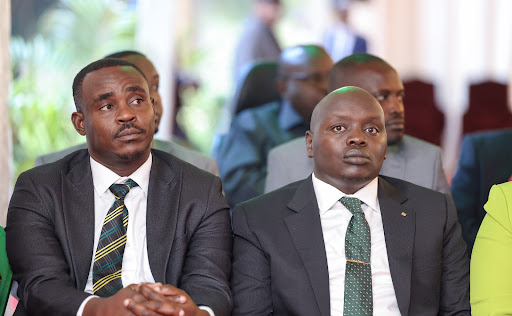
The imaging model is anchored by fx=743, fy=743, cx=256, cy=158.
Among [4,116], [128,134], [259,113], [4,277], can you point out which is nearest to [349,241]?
[128,134]

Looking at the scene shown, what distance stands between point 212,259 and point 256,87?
251 cm

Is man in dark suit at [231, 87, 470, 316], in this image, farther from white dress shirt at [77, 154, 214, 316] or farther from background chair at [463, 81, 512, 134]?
background chair at [463, 81, 512, 134]

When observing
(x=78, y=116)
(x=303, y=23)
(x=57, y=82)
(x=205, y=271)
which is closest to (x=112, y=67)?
(x=78, y=116)

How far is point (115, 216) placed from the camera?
2924 mm

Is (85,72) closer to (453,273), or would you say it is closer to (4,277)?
(4,277)

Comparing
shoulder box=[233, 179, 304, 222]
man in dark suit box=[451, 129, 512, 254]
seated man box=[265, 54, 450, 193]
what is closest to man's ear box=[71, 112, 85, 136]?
shoulder box=[233, 179, 304, 222]

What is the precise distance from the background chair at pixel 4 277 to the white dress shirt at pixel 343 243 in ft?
4.14

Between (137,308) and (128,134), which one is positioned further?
(128,134)

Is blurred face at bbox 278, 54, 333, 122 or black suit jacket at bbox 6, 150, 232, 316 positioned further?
blurred face at bbox 278, 54, 333, 122

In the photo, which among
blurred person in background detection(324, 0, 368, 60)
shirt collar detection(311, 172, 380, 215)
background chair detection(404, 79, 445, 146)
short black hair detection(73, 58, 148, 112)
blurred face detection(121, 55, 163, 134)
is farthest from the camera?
blurred person in background detection(324, 0, 368, 60)

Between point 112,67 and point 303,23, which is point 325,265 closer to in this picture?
point 112,67

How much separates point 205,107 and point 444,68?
398 cm

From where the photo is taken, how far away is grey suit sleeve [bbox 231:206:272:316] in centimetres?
287

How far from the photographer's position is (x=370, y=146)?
2.92 meters
